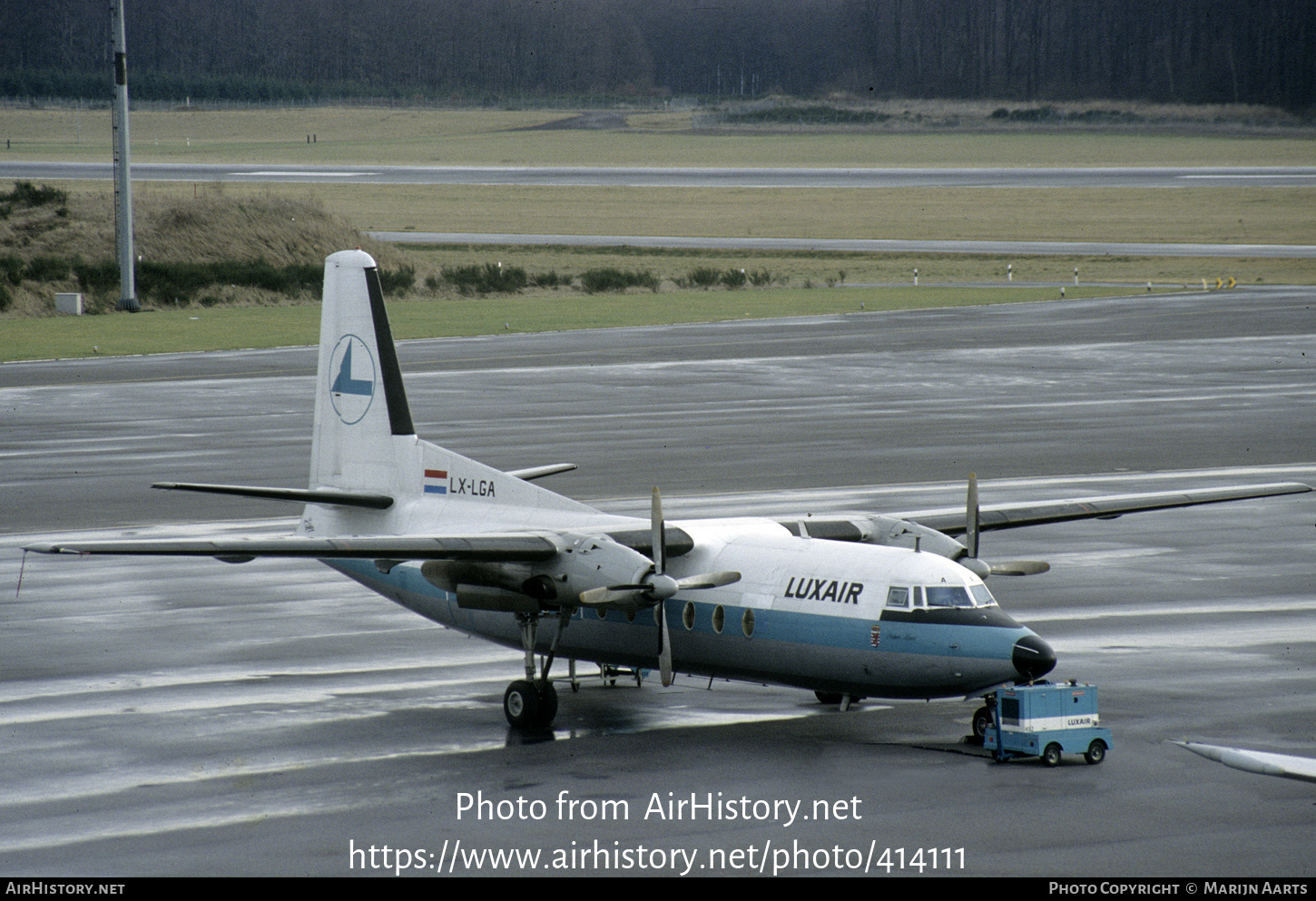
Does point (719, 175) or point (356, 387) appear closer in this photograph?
point (356, 387)

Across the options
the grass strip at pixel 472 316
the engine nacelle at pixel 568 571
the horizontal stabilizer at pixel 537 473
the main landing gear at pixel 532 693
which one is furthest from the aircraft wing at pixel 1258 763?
the grass strip at pixel 472 316

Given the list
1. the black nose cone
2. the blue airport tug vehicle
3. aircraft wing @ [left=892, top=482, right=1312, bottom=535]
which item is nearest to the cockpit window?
the black nose cone

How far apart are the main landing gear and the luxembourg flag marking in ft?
11.5

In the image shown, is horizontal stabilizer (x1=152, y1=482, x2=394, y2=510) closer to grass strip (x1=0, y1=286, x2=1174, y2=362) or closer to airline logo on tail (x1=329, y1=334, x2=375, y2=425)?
airline logo on tail (x1=329, y1=334, x2=375, y2=425)

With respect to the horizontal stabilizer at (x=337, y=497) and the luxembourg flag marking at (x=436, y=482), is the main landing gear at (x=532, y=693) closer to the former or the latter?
the luxembourg flag marking at (x=436, y=482)

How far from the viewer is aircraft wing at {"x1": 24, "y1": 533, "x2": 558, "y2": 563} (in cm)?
1781

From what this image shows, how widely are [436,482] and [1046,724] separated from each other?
32.1 feet

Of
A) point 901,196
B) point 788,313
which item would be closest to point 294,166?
point 901,196

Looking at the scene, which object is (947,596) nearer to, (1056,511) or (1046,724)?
(1046,724)

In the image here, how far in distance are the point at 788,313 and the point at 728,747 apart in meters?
60.7

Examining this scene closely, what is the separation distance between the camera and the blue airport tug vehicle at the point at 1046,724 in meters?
17.1

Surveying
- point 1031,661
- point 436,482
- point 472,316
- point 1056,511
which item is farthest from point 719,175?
point 1031,661

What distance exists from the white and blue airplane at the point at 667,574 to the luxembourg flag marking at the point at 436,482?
1.0 inches

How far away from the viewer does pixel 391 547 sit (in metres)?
18.2
